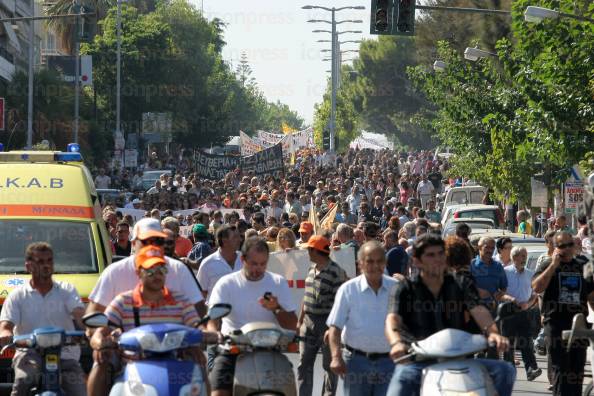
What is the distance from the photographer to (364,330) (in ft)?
31.3

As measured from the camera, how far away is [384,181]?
49594 mm

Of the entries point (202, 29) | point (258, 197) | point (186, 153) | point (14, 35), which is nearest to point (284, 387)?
point (258, 197)

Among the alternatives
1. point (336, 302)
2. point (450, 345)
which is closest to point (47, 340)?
point (336, 302)

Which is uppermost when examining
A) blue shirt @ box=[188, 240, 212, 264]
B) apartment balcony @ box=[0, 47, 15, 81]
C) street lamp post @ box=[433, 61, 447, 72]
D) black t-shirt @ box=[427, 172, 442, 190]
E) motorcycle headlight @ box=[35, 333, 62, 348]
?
apartment balcony @ box=[0, 47, 15, 81]

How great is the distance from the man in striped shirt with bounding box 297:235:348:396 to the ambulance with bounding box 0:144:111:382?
7.36 ft

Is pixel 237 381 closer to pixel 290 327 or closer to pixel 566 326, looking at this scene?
pixel 290 327

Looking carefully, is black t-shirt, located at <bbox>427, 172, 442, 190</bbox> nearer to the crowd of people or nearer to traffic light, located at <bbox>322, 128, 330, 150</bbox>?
traffic light, located at <bbox>322, 128, 330, 150</bbox>

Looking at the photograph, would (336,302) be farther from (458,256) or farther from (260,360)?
(458,256)

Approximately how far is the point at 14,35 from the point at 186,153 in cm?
1836

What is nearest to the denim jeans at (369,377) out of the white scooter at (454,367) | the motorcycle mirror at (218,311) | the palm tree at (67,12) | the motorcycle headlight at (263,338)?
the motorcycle headlight at (263,338)

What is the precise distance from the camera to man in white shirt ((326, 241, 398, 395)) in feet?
31.1

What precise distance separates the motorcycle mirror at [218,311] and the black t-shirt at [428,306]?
0.94 meters

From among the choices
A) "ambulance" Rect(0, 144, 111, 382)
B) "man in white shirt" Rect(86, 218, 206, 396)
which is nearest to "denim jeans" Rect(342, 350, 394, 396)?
"man in white shirt" Rect(86, 218, 206, 396)

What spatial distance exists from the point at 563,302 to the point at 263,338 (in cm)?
440
